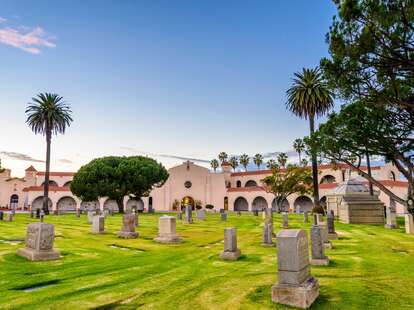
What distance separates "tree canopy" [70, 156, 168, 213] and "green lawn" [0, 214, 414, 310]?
3233 centimetres

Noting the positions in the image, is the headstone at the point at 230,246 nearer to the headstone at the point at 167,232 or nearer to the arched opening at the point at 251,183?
the headstone at the point at 167,232

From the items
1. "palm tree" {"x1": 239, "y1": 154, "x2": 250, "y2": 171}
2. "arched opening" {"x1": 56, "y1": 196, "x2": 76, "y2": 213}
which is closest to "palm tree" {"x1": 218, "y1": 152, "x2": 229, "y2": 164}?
"palm tree" {"x1": 239, "y1": 154, "x2": 250, "y2": 171}

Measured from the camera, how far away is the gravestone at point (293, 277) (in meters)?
6.02

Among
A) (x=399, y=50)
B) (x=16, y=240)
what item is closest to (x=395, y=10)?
(x=399, y=50)

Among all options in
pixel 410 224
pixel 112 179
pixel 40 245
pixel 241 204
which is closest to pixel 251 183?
pixel 241 204

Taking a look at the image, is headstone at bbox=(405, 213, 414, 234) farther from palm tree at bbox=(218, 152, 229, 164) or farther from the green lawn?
palm tree at bbox=(218, 152, 229, 164)

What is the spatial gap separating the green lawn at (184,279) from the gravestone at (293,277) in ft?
0.82

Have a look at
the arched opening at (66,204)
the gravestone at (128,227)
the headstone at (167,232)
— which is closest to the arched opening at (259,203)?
the arched opening at (66,204)

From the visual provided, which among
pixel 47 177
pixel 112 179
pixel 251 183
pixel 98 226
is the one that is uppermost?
pixel 251 183

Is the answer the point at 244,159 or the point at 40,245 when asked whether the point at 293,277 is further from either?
the point at 244,159

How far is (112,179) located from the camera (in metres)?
46.4

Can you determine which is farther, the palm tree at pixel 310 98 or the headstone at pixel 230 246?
the palm tree at pixel 310 98

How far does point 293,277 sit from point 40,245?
866 cm

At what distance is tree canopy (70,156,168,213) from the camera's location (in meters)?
45.4
